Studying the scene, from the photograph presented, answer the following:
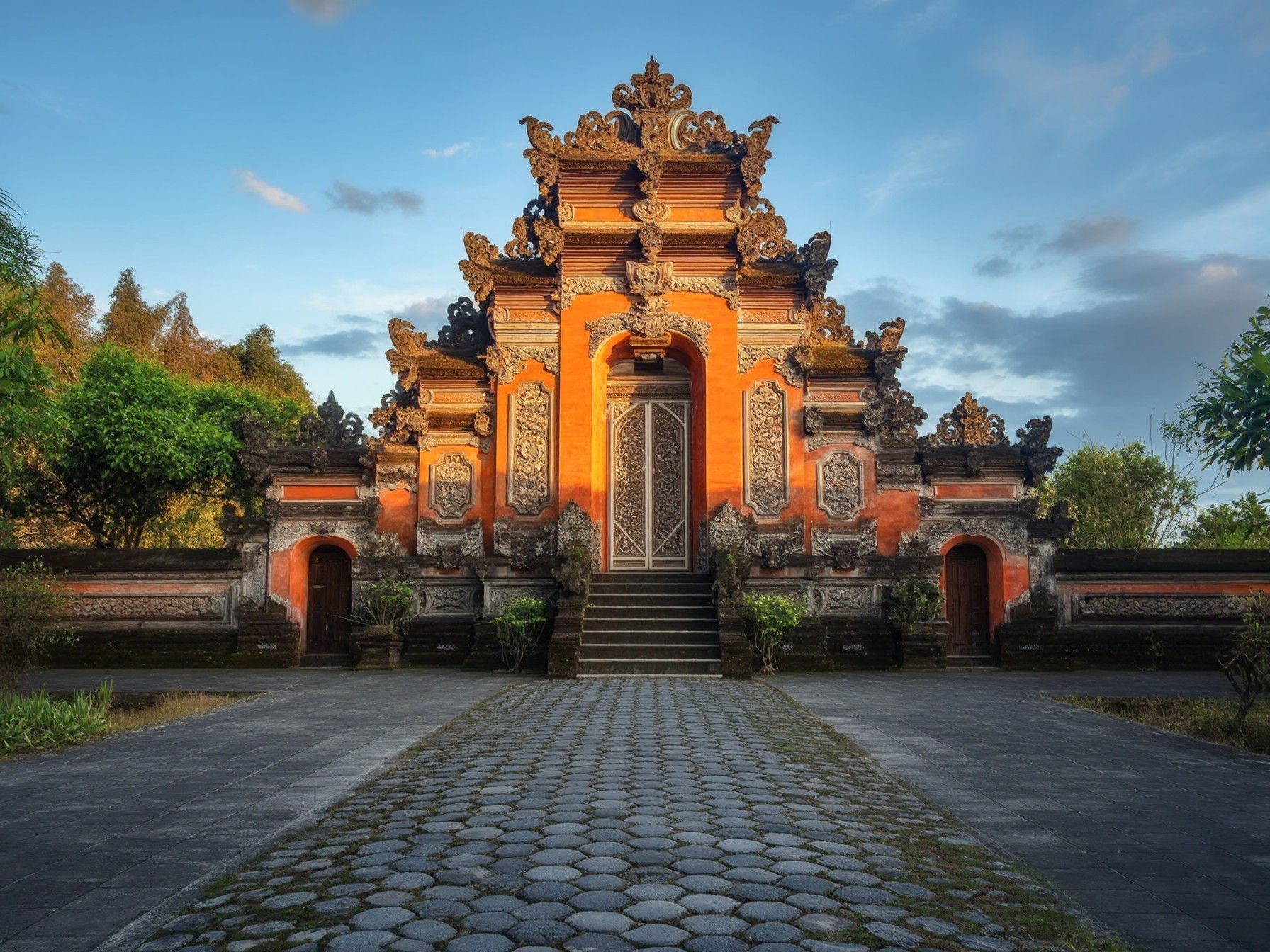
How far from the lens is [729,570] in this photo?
603 inches

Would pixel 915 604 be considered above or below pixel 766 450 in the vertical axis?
below

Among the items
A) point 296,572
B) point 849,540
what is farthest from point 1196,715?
point 296,572

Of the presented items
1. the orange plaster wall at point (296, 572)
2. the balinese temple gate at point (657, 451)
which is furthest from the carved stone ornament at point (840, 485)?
the orange plaster wall at point (296, 572)

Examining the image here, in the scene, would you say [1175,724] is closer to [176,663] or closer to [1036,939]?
A: [1036,939]

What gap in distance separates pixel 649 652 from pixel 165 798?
8.85 meters

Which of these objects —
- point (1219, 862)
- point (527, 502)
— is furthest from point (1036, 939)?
point (527, 502)

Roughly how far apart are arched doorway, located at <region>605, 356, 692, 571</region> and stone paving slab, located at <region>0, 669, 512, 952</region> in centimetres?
618

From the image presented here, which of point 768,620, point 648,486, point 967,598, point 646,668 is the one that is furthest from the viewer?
point 648,486

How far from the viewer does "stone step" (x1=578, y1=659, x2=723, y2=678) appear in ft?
46.2

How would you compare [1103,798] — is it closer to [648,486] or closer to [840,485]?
[840,485]

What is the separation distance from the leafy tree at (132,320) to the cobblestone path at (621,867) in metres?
30.1

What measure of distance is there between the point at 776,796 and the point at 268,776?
11.3 feet

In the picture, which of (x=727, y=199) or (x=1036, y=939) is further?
(x=727, y=199)

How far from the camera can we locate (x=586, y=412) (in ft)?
55.2
